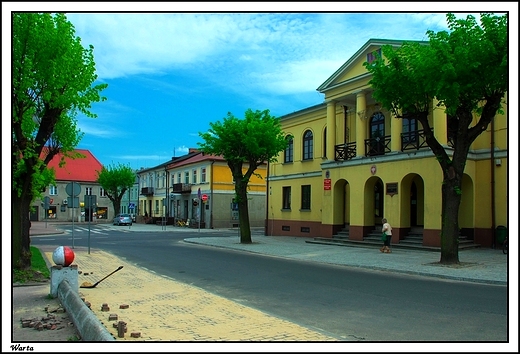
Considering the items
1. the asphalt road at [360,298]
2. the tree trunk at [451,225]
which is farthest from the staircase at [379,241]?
the asphalt road at [360,298]

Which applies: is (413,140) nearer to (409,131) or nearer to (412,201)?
(409,131)

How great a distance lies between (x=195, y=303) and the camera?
898 centimetres

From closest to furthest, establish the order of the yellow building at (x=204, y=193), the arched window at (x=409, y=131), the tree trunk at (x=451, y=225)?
1. the tree trunk at (x=451, y=225)
2. the arched window at (x=409, y=131)
3. the yellow building at (x=204, y=193)

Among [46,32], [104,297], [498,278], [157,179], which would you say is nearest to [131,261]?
[104,297]

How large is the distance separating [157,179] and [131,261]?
5036 centimetres

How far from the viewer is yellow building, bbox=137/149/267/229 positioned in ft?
163

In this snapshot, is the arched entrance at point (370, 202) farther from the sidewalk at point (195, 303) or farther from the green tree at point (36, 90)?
the green tree at point (36, 90)

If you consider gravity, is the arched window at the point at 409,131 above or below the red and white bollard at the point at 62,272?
above

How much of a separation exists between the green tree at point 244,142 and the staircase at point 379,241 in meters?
4.94

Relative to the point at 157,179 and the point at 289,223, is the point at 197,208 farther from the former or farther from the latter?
the point at 289,223

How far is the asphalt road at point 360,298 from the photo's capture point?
7.07 meters

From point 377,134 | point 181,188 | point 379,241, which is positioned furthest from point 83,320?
point 181,188

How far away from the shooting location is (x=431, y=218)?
2062cm

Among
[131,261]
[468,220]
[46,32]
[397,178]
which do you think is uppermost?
[46,32]
